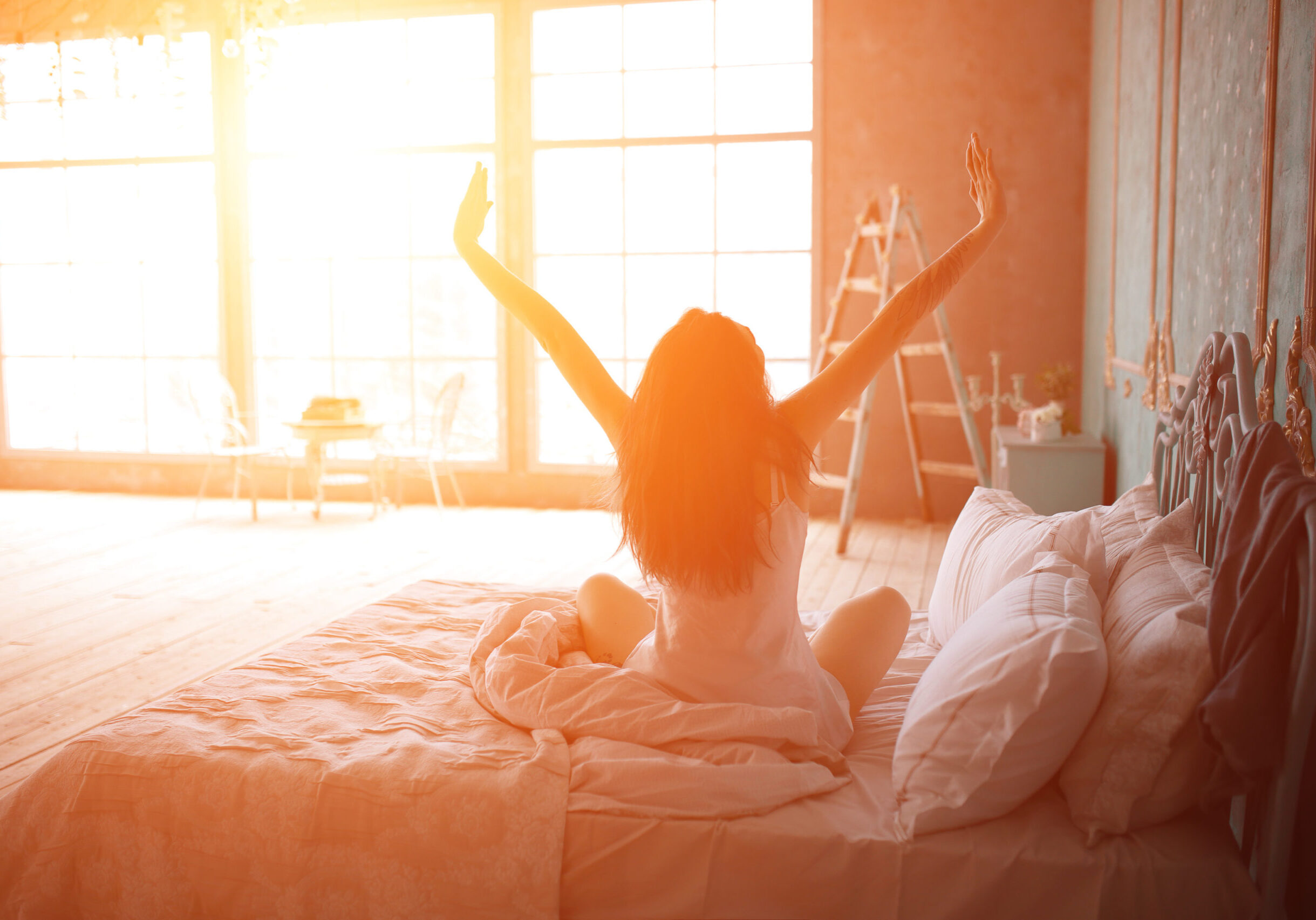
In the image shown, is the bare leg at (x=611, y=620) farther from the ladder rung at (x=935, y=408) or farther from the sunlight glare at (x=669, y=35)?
the sunlight glare at (x=669, y=35)

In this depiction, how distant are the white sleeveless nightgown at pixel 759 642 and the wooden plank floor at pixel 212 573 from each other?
1.91m

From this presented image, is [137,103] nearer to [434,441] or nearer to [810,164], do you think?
[434,441]

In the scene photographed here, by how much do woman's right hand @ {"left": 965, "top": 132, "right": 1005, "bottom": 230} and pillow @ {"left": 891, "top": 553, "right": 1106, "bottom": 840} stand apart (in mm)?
772

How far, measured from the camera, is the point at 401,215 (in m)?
7.09

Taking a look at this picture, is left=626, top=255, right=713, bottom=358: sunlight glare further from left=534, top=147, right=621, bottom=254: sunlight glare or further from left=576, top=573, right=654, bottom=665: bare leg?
left=576, top=573, right=654, bottom=665: bare leg

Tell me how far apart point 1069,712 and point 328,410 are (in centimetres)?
559

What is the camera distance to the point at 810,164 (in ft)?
21.1

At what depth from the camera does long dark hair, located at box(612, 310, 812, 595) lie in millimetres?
1714

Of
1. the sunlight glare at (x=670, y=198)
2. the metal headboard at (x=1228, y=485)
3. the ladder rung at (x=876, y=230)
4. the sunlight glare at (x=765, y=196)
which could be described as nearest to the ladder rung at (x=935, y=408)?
the ladder rung at (x=876, y=230)

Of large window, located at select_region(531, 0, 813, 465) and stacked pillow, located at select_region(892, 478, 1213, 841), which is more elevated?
large window, located at select_region(531, 0, 813, 465)

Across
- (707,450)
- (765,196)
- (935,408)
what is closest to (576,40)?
(765,196)

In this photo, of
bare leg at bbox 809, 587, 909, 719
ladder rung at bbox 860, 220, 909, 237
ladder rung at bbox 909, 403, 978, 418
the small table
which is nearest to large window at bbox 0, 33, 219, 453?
the small table

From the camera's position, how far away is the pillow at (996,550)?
6.71 ft

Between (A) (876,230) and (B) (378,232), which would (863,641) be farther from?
(B) (378,232)
